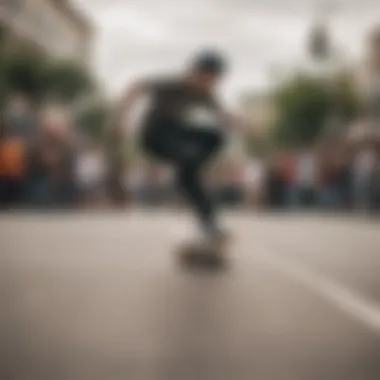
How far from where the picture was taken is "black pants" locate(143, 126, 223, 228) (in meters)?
1.12

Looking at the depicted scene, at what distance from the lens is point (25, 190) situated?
1.12 metres

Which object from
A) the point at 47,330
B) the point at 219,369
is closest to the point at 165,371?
the point at 219,369

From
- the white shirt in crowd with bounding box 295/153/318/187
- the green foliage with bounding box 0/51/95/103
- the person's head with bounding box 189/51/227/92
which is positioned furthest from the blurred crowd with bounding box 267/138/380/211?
the green foliage with bounding box 0/51/95/103

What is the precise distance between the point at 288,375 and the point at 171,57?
1.12 ft

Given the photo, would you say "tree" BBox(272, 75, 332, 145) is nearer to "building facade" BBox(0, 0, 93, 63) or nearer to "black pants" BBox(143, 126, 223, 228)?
"black pants" BBox(143, 126, 223, 228)

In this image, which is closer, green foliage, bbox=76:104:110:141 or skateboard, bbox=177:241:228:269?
green foliage, bbox=76:104:110:141

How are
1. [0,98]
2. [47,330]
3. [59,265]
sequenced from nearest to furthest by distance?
[0,98] < [47,330] < [59,265]

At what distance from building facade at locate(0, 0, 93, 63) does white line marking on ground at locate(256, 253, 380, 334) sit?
487 millimetres

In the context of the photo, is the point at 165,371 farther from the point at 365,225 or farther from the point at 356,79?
the point at 356,79

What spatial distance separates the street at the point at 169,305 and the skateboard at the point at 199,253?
0.02m

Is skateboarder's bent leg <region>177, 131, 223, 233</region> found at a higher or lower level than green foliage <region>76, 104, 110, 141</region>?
lower

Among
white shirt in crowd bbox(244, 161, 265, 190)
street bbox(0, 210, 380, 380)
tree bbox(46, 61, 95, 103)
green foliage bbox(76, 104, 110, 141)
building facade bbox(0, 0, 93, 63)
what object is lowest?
street bbox(0, 210, 380, 380)

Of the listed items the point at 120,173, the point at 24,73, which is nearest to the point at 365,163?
the point at 120,173

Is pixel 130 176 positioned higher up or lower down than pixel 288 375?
higher up
